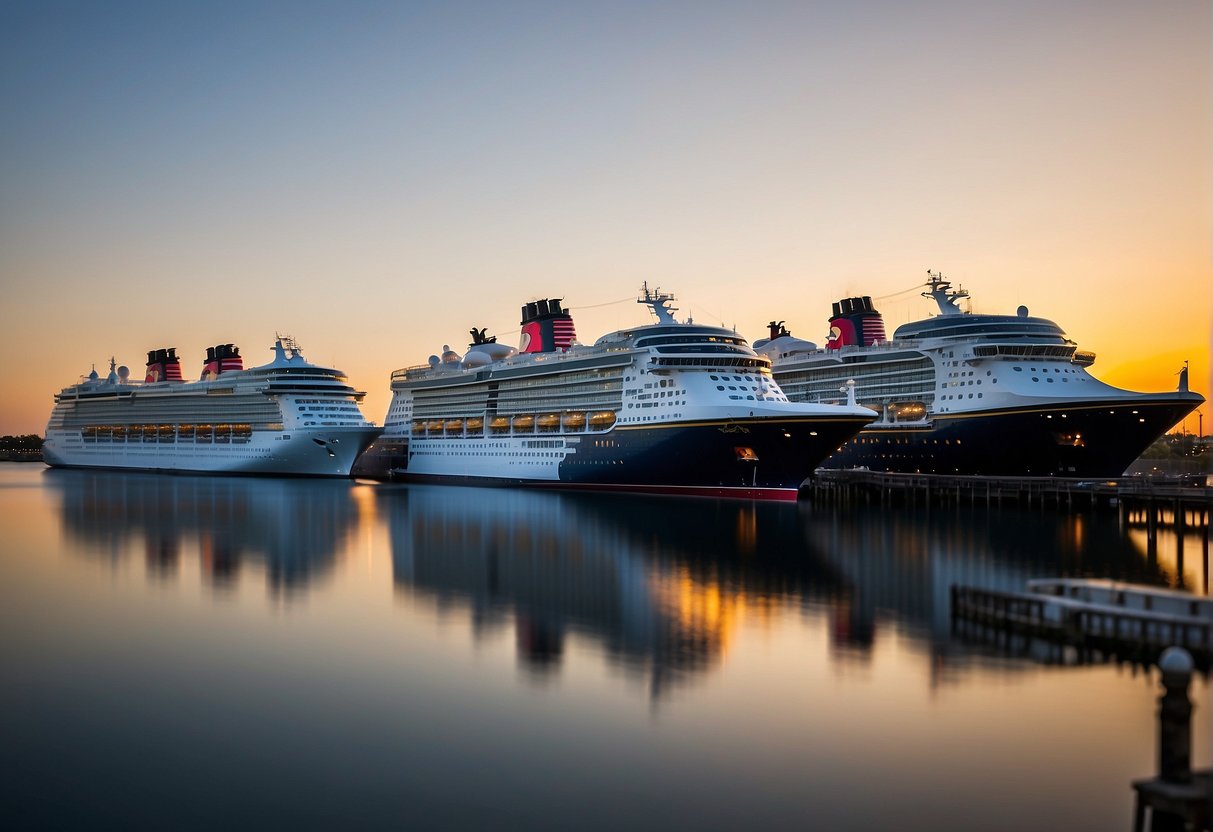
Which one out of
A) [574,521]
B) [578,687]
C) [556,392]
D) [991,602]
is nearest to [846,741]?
[578,687]

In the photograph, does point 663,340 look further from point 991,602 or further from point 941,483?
point 991,602

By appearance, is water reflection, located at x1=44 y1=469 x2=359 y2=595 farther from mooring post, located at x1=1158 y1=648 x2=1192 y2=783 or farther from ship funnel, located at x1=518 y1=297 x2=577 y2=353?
mooring post, located at x1=1158 y1=648 x2=1192 y2=783

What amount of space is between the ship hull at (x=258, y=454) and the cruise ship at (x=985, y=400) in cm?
3566

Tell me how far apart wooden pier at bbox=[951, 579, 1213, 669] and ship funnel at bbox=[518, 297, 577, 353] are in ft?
165

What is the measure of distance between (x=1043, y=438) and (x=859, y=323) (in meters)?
21.7

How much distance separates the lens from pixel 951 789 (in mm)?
11562

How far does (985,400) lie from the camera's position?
180ft

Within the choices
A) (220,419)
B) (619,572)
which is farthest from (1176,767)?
(220,419)

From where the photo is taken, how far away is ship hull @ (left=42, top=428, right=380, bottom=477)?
77625mm

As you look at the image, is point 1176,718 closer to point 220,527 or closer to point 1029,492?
point 220,527

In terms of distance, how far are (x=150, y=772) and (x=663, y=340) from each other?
142ft

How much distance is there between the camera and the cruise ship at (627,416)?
157ft

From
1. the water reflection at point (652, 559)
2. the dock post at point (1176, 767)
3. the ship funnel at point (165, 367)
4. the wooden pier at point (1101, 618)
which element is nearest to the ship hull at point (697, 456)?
the water reflection at point (652, 559)

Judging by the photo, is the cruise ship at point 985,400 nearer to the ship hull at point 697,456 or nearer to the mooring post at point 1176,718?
the ship hull at point 697,456
